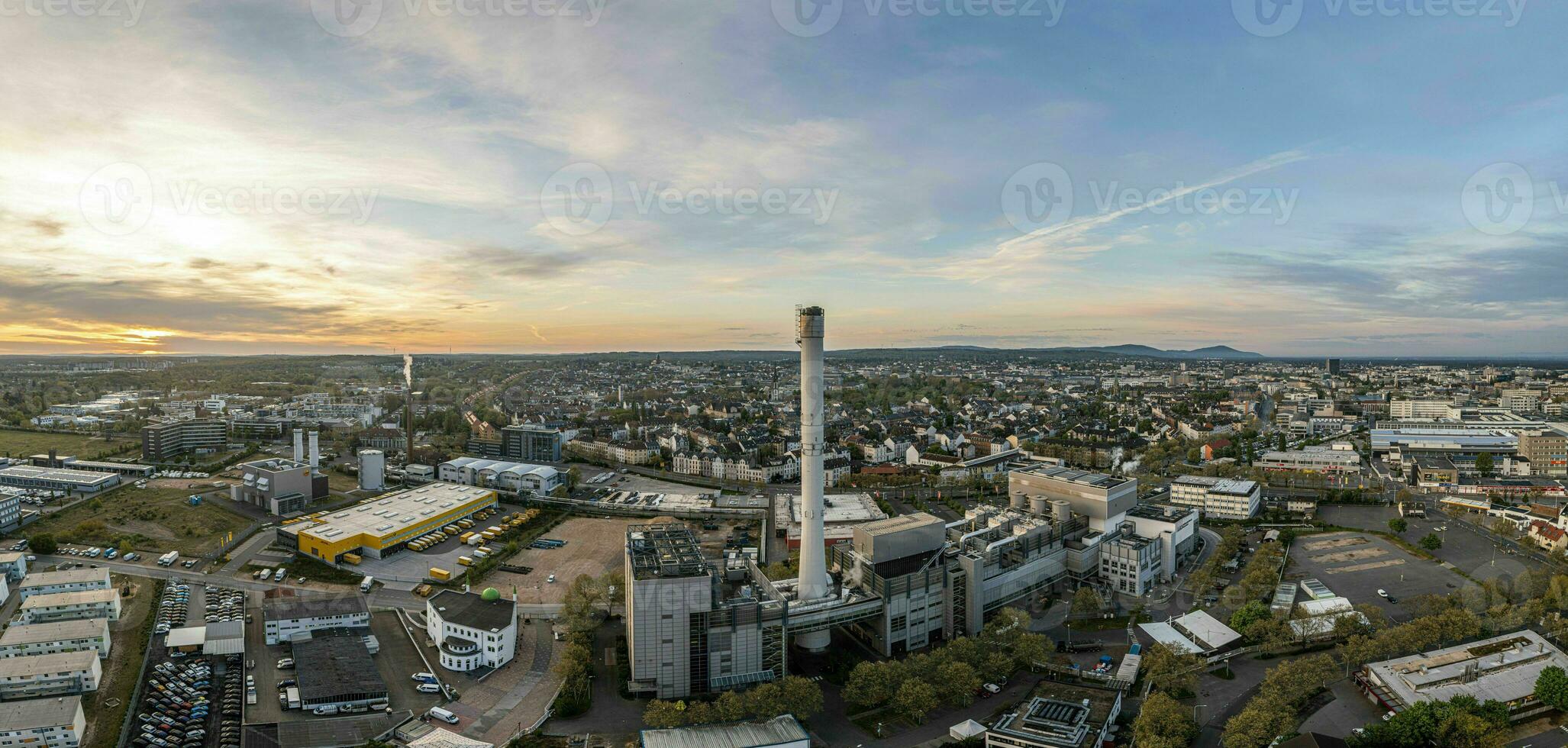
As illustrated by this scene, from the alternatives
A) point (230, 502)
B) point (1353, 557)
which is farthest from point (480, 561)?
point (1353, 557)

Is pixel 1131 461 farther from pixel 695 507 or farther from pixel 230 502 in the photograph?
pixel 230 502

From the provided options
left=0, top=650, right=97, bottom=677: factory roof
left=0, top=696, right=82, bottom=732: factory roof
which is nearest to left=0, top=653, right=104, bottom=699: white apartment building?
left=0, top=650, right=97, bottom=677: factory roof

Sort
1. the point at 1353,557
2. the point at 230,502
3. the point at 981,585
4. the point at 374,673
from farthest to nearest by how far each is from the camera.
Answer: the point at 230,502 → the point at 1353,557 → the point at 981,585 → the point at 374,673

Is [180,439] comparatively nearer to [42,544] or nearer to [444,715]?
[42,544]

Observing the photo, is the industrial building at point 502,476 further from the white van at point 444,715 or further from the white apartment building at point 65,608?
the white van at point 444,715

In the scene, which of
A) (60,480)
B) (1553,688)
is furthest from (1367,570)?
(60,480)

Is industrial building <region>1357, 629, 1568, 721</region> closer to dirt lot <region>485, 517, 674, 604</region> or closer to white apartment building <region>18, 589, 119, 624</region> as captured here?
dirt lot <region>485, 517, 674, 604</region>

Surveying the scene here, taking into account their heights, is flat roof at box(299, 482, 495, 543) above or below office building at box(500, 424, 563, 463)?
below
